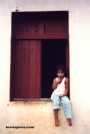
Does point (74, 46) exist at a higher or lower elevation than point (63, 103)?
higher

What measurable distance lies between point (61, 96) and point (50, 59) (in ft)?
4.43

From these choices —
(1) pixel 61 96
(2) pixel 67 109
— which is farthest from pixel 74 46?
(2) pixel 67 109

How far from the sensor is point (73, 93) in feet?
34.7

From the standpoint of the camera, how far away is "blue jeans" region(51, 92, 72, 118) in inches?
410

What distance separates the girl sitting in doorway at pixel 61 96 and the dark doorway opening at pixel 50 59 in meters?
0.48

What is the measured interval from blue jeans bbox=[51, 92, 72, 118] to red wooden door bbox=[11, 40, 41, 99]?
55cm

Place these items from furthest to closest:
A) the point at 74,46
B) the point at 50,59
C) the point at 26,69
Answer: the point at 50,59 < the point at 26,69 < the point at 74,46

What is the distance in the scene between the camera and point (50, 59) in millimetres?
11641

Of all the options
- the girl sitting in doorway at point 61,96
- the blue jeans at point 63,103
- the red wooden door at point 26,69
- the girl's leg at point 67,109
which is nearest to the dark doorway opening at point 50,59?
the red wooden door at point 26,69

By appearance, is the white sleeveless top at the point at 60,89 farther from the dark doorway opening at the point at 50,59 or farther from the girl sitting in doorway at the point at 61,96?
the dark doorway opening at the point at 50,59

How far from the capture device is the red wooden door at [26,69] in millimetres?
10922

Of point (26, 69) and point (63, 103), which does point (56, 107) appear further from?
point (26, 69)

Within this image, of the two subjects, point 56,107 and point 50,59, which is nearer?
point 56,107

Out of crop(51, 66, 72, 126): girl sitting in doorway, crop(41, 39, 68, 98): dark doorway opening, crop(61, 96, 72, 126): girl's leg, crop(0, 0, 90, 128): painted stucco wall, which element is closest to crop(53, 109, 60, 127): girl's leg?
crop(51, 66, 72, 126): girl sitting in doorway
